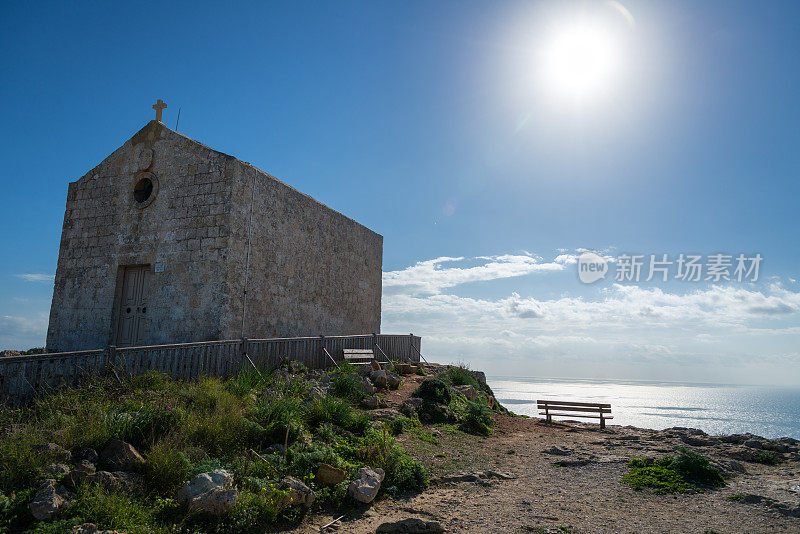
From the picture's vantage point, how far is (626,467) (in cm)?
1020

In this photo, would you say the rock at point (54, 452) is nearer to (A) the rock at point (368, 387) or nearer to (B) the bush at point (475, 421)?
(A) the rock at point (368, 387)

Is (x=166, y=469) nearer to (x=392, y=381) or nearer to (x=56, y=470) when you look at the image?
(x=56, y=470)

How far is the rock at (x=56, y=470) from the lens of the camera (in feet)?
18.5

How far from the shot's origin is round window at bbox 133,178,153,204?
14.8 m

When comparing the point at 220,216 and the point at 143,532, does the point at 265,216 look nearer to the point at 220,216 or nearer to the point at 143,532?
the point at 220,216

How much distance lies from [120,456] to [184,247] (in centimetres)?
846

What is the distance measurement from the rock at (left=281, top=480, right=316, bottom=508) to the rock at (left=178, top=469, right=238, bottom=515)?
0.78 metres

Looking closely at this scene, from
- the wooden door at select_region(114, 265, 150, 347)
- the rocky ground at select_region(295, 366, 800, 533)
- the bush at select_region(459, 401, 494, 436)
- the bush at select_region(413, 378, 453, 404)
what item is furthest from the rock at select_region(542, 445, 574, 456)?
the wooden door at select_region(114, 265, 150, 347)

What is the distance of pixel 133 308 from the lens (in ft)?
46.9

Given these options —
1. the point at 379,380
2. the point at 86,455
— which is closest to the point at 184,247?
the point at 379,380

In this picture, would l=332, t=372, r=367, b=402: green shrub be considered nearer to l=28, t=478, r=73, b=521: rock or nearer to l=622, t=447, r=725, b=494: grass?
l=622, t=447, r=725, b=494: grass

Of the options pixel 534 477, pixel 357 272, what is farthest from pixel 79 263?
pixel 534 477

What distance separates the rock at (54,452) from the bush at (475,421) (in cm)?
894

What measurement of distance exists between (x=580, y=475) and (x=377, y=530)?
5.41 meters
